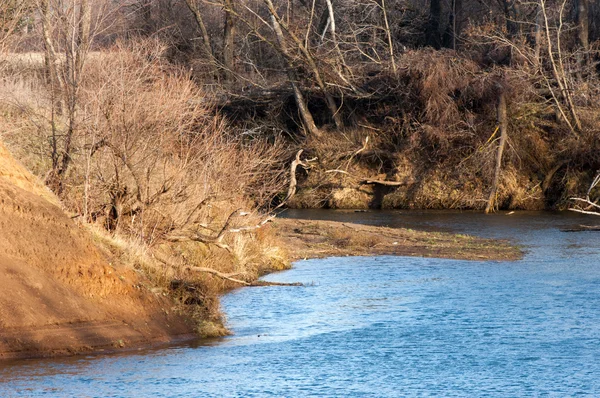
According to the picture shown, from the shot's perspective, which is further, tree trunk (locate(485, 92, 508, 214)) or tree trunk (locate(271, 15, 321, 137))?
tree trunk (locate(271, 15, 321, 137))

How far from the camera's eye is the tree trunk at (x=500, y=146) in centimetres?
4081

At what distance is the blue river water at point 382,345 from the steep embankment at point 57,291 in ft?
1.45

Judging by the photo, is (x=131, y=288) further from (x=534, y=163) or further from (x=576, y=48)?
(x=576, y=48)

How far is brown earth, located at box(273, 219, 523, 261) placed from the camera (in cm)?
2705

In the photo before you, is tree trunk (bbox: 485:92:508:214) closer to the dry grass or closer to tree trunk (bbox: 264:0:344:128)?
tree trunk (bbox: 264:0:344:128)

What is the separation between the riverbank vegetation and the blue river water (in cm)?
421

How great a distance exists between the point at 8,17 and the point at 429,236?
16.7m

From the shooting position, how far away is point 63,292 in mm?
14234

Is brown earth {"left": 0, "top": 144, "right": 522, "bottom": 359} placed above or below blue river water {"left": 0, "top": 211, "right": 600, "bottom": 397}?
above

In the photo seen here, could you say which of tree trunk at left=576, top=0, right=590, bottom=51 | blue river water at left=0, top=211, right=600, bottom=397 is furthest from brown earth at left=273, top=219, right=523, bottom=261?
tree trunk at left=576, top=0, right=590, bottom=51

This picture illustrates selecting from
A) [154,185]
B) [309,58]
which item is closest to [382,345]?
[154,185]

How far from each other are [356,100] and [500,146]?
8.13 m

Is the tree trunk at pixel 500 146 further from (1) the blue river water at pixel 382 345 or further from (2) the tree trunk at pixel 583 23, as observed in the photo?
(1) the blue river water at pixel 382 345

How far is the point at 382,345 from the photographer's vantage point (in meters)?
15.0
